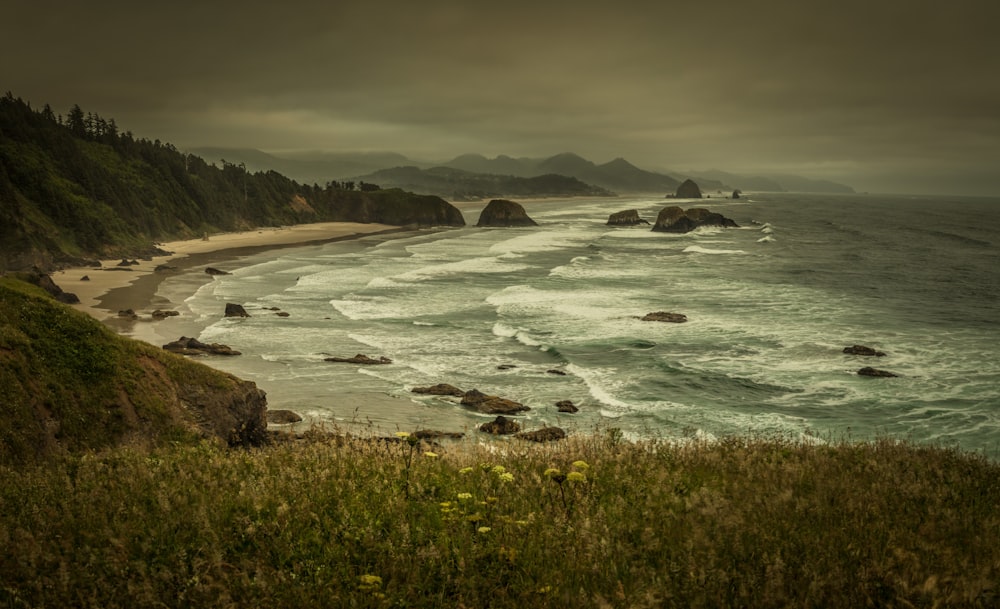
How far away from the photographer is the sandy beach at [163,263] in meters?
47.1

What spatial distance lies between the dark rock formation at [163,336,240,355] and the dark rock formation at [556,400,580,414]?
1580 centimetres

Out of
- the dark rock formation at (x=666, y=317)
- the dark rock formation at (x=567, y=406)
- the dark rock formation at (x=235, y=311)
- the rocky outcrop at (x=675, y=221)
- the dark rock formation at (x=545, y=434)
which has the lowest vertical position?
the dark rock formation at (x=567, y=406)

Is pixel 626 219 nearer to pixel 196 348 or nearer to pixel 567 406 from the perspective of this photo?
pixel 196 348

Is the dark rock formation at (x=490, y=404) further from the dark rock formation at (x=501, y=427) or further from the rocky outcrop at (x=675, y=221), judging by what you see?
the rocky outcrop at (x=675, y=221)

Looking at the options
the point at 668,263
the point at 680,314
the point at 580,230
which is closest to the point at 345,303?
the point at 680,314

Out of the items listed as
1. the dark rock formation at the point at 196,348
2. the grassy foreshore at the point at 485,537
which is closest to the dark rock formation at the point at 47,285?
the dark rock formation at the point at 196,348

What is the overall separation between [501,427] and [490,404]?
8.08ft

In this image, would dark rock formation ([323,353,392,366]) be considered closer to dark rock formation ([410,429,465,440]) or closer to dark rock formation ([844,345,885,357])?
dark rock formation ([410,429,465,440])

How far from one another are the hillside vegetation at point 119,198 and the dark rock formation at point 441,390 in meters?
47.7

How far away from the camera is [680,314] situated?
40.8 meters

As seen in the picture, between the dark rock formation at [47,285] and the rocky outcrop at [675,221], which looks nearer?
the dark rock formation at [47,285]

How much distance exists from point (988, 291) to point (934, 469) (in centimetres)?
5351

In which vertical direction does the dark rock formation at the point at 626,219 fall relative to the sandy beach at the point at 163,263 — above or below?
above

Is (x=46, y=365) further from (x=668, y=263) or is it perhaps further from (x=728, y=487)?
(x=668, y=263)
